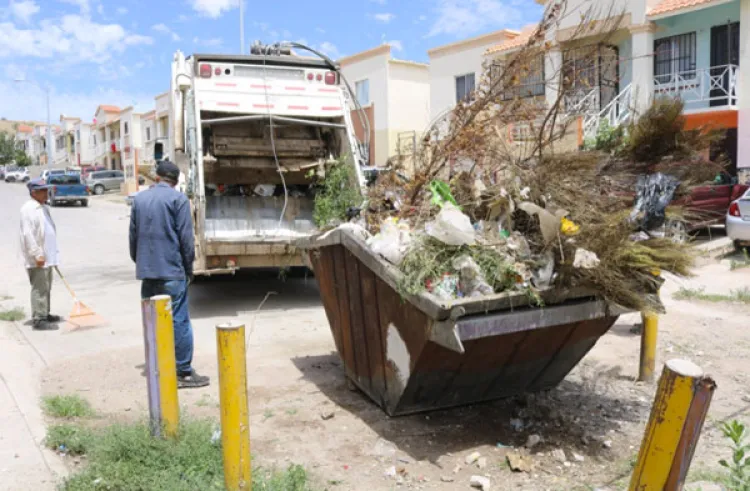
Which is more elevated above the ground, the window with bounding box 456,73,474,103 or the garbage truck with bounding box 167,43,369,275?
the window with bounding box 456,73,474,103

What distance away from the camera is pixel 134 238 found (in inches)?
199

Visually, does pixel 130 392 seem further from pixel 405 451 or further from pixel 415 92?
pixel 415 92

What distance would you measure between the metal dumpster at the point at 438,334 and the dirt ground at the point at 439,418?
18 centimetres

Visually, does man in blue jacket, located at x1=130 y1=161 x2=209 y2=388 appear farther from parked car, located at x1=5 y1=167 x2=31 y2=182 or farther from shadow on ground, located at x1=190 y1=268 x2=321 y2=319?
parked car, located at x1=5 y1=167 x2=31 y2=182

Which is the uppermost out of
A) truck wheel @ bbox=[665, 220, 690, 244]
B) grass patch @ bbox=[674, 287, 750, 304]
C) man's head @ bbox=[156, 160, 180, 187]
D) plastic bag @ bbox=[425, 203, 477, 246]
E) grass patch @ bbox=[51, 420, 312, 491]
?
man's head @ bbox=[156, 160, 180, 187]

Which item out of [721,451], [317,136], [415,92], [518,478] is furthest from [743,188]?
[415,92]

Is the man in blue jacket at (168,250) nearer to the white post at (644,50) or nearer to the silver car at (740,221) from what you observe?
the silver car at (740,221)

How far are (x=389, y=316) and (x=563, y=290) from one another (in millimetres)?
968

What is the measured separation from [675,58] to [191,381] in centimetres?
1714

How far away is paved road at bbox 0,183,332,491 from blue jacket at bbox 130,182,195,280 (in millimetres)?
928

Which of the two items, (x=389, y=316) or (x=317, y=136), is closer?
(x=389, y=316)

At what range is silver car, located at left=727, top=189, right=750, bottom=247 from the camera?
11.5 metres

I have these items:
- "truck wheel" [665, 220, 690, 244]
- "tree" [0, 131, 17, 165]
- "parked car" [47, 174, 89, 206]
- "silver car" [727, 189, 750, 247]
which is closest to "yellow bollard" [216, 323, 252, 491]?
"truck wheel" [665, 220, 690, 244]

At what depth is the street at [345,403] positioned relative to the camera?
145 inches
